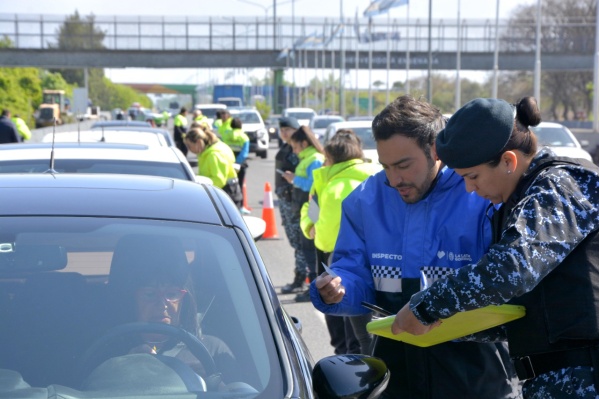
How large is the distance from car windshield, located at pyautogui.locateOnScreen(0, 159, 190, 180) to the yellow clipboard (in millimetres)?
3333

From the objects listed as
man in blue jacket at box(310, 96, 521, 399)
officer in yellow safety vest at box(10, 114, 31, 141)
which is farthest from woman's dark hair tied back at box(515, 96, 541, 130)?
officer in yellow safety vest at box(10, 114, 31, 141)

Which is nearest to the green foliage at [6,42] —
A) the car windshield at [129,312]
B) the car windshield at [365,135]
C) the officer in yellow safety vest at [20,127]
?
the officer in yellow safety vest at [20,127]

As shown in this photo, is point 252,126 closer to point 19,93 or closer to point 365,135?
point 19,93

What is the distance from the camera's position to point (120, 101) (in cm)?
15362

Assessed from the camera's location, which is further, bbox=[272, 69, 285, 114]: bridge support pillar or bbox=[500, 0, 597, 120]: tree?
bbox=[272, 69, 285, 114]: bridge support pillar

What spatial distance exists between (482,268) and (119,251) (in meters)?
1.18

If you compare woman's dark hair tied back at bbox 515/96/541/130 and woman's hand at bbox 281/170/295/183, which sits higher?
woman's dark hair tied back at bbox 515/96/541/130

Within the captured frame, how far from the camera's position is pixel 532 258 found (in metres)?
2.95

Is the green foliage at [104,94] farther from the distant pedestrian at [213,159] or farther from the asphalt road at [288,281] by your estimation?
the distant pedestrian at [213,159]

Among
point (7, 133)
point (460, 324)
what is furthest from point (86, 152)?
point (7, 133)

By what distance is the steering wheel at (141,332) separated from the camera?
3047mm

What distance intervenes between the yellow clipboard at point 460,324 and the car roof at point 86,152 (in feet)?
11.4

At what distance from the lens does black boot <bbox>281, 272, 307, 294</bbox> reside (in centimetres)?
1079

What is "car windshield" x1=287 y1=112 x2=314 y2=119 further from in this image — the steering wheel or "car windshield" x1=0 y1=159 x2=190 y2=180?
the steering wheel
